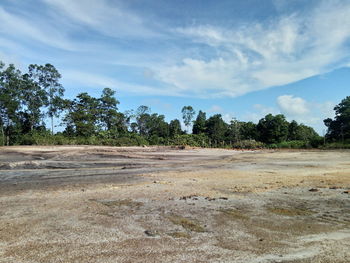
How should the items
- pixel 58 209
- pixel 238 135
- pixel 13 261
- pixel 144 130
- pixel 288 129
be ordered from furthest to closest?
pixel 144 130, pixel 288 129, pixel 238 135, pixel 58 209, pixel 13 261

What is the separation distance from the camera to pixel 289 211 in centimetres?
586

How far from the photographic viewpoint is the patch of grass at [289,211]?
563 cm

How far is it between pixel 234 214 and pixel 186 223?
3.93ft

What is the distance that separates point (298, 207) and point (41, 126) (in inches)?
2215

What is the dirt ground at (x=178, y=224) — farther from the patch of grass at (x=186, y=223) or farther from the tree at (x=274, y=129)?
the tree at (x=274, y=129)

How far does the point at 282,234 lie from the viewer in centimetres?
442

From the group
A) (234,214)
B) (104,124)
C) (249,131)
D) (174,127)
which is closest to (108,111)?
(104,124)

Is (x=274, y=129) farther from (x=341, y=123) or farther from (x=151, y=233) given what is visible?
(x=151, y=233)

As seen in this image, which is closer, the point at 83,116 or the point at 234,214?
the point at 234,214

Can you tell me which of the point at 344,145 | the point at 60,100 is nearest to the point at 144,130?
the point at 60,100

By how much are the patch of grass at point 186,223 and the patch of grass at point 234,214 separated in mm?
831

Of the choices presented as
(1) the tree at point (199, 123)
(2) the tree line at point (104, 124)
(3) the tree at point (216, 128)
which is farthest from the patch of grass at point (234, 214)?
(1) the tree at point (199, 123)

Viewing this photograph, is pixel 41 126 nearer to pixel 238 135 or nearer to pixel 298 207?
pixel 238 135

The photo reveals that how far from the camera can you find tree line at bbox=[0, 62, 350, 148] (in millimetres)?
46625
